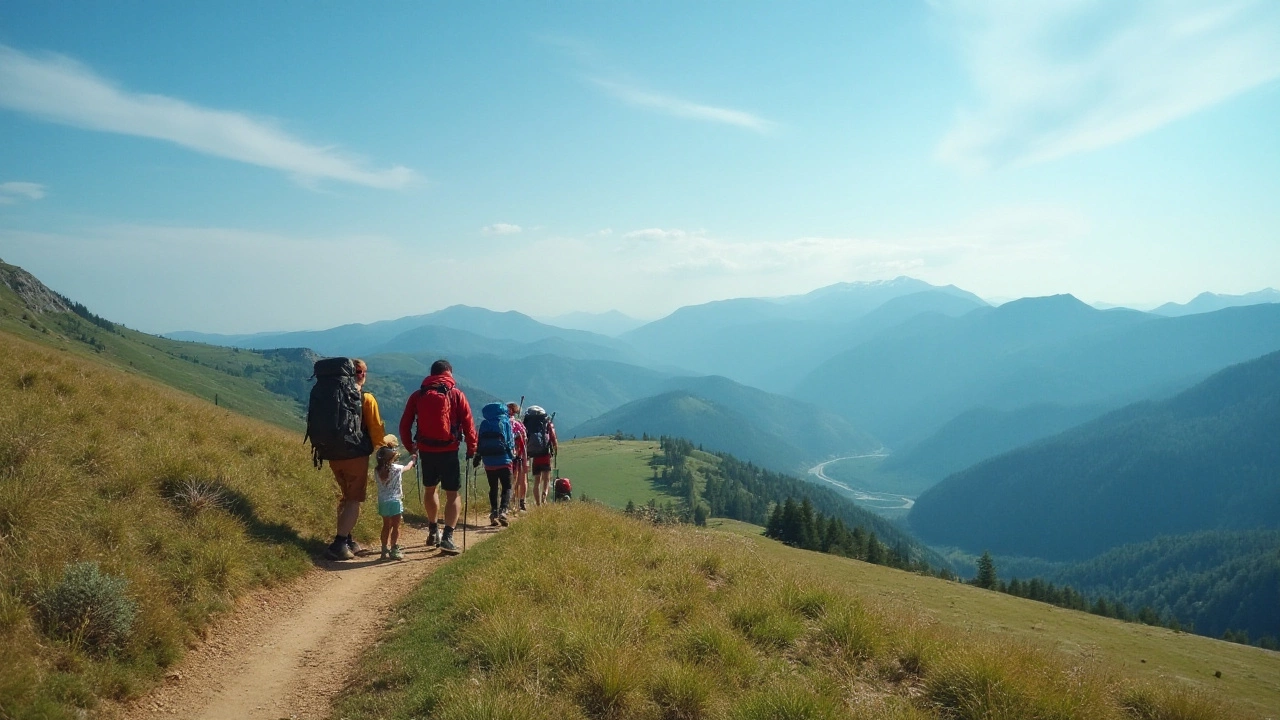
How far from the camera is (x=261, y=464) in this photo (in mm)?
11367

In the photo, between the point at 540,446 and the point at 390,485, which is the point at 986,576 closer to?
the point at 540,446

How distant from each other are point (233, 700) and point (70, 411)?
6974mm

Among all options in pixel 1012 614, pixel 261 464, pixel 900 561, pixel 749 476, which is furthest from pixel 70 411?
pixel 749 476

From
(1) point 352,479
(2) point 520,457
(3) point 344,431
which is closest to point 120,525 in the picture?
(3) point 344,431

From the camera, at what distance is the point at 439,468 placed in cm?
1090

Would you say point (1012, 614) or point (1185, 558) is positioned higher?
point (1012, 614)

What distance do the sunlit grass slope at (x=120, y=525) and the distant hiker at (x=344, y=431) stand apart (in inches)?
28.5

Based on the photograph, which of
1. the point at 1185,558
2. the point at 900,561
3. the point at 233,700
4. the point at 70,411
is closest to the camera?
the point at 233,700

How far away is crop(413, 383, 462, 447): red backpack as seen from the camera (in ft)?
35.2

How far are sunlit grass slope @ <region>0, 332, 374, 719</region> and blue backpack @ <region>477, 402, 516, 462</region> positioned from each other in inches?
107

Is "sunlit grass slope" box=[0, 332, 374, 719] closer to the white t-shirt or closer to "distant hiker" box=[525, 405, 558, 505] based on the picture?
the white t-shirt

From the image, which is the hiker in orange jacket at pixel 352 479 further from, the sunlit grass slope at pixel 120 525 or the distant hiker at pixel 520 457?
the distant hiker at pixel 520 457

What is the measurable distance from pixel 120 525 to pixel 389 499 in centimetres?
384

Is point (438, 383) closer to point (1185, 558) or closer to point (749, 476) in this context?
point (749, 476)
